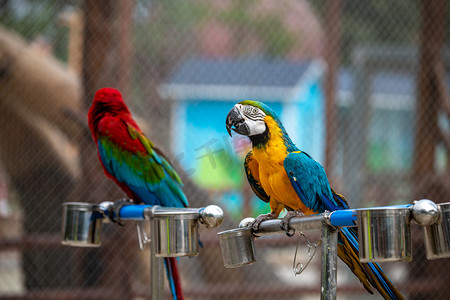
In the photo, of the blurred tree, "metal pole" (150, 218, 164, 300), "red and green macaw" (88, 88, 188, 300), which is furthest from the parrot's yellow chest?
the blurred tree

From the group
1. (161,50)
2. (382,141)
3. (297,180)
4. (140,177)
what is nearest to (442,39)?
(382,141)

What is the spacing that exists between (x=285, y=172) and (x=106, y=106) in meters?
0.83

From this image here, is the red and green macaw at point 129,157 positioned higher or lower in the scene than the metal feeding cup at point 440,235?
higher

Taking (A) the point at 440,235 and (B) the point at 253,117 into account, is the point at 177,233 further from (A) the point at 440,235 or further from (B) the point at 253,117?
(A) the point at 440,235

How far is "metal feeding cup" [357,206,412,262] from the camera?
76 cm

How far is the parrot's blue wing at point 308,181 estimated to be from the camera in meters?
1.03

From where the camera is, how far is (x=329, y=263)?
0.84 meters

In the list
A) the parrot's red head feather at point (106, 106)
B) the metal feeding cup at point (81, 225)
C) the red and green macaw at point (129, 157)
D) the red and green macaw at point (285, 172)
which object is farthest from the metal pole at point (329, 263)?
the parrot's red head feather at point (106, 106)

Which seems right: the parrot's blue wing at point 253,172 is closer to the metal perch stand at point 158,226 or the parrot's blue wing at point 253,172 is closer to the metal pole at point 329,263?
the metal perch stand at point 158,226

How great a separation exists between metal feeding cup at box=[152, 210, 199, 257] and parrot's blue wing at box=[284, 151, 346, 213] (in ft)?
0.65

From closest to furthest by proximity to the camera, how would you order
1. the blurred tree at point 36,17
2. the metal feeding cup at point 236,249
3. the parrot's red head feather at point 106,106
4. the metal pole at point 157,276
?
the metal feeding cup at point 236,249
the metal pole at point 157,276
the parrot's red head feather at point 106,106
the blurred tree at point 36,17

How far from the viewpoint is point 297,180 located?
104 cm

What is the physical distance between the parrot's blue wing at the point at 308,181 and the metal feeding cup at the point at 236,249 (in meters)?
0.14

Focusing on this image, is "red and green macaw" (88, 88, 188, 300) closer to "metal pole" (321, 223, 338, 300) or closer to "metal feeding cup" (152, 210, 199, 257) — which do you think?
"metal feeding cup" (152, 210, 199, 257)
